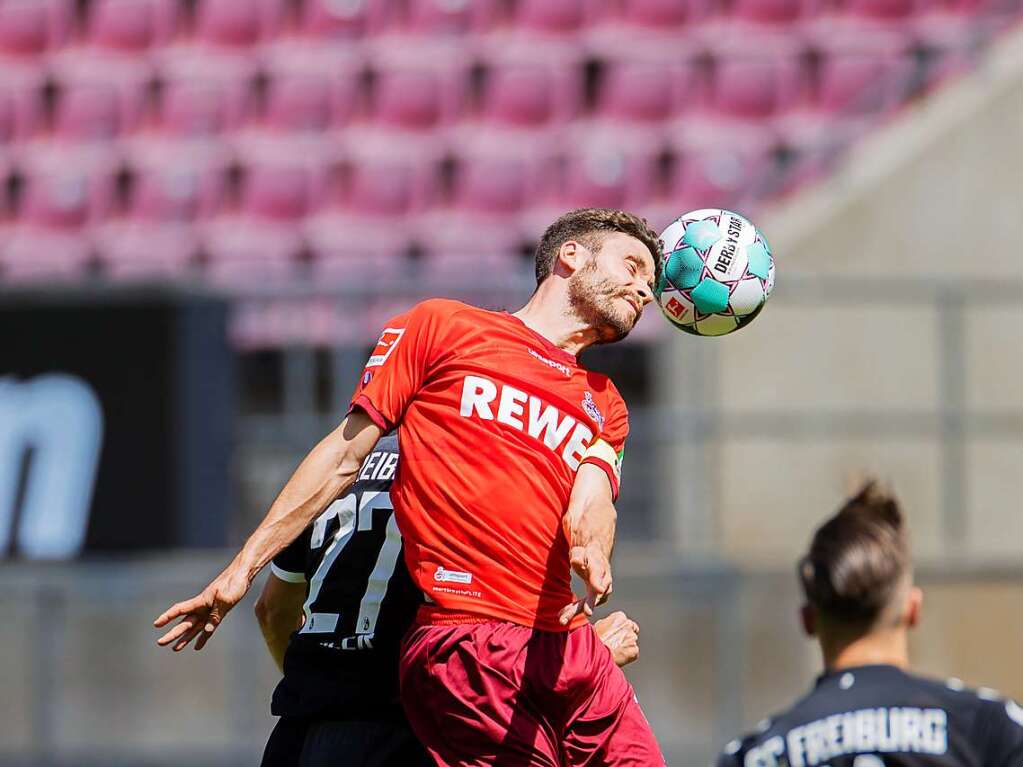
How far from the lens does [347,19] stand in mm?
12625

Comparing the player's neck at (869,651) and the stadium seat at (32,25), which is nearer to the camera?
the player's neck at (869,651)

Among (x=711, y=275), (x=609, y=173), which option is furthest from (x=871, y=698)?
(x=609, y=173)

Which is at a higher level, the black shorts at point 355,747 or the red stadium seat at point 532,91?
the red stadium seat at point 532,91

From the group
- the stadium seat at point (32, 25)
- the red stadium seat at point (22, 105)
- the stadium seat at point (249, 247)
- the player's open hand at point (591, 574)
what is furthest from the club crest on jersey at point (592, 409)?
the stadium seat at point (32, 25)

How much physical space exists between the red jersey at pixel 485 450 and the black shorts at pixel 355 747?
504 mm

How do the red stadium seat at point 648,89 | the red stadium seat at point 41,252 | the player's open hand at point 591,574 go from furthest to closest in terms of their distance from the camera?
1. the red stadium seat at point 648,89
2. the red stadium seat at point 41,252
3. the player's open hand at point 591,574

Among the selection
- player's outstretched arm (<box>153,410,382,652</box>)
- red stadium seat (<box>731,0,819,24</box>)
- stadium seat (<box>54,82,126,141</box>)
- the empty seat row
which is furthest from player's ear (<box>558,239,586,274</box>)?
stadium seat (<box>54,82,126,141</box>)

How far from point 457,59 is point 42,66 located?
3113 mm

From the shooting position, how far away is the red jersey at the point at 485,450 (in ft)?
13.7

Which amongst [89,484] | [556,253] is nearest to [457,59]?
[89,484]

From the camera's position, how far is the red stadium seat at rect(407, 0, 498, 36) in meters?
12.5

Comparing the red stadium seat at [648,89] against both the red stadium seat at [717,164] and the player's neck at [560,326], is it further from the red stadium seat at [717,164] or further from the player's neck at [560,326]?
the player's neck at [560,326]

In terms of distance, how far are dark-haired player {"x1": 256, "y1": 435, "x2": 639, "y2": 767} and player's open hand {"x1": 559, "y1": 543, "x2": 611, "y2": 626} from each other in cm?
62

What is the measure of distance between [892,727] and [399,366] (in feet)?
5.32
